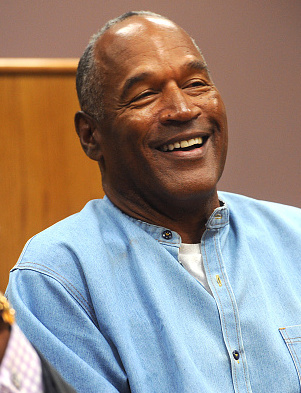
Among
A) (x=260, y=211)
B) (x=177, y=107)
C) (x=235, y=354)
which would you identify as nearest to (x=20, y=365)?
(x=235, y=354)

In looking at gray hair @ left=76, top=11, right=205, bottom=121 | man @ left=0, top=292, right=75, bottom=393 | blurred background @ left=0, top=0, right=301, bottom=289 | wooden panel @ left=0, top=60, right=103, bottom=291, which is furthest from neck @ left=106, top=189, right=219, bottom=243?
blurred background @ left=0, top=0, right=301, bottom=289

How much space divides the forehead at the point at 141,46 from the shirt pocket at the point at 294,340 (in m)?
0.62

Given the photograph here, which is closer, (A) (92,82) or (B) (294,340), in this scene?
(B) (294,340)

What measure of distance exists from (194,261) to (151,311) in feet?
0.60

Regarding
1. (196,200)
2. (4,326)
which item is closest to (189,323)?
(196,200)

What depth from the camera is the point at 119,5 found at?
8.05ft

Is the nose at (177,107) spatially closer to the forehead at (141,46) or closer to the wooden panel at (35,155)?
the forehead at (141,46)

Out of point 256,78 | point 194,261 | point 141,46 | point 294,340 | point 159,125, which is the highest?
point 141,46

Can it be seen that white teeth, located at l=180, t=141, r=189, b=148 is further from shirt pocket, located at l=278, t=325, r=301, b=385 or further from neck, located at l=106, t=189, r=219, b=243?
shirt pocket, located at l=278, t=325, r=301, b=385

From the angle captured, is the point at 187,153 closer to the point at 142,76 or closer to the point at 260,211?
the point at 142,76

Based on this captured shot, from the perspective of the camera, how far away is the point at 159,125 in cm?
132

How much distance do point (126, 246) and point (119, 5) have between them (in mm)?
1428

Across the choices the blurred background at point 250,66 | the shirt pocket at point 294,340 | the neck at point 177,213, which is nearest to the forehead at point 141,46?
the neck at point 177,213

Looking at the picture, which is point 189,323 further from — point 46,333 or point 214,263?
point 46,333
